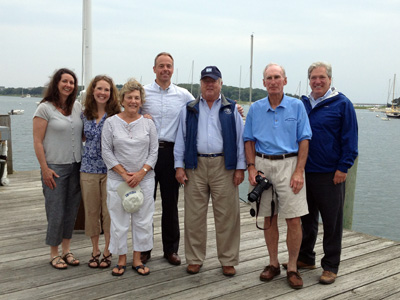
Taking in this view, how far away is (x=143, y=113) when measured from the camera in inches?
151

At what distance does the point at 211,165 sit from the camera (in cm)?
356

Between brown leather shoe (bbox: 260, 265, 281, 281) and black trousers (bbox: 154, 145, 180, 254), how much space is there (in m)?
0.83

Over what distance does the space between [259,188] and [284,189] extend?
0.19 m

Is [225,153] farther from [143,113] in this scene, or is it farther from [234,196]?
[143,113]

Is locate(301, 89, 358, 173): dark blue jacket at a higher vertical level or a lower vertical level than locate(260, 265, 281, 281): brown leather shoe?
higher

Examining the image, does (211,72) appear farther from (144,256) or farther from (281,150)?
(144,256)

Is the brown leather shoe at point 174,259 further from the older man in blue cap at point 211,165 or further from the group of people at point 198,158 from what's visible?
the older man in blue cap at point 211,165

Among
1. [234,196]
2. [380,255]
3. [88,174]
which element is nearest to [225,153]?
[234,196]

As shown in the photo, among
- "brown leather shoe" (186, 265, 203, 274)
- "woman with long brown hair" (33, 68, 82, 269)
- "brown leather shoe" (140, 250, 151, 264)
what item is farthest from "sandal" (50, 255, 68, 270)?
"brown leather shoe" (186, 265, 203, 274)

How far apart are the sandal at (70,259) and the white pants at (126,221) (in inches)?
14.8

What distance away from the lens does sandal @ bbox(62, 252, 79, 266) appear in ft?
12.3

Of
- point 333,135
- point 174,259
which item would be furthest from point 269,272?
point 333,135

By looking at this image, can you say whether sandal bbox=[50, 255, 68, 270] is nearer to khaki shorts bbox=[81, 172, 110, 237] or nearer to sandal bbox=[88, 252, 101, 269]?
sandal bbox=[88, 252, 101, 269]

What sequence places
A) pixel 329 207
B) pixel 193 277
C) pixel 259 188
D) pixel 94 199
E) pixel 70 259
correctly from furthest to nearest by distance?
pixel 70 259 < pixel 94 199 < pixel 193 277 < pixel 329 207 < pixel 259 188
